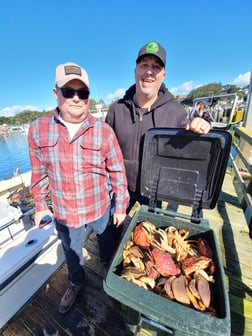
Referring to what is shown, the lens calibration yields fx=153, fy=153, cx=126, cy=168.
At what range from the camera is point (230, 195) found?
10.6ft

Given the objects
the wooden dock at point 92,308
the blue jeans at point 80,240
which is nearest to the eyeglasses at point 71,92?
the blue jeans at point 80,240

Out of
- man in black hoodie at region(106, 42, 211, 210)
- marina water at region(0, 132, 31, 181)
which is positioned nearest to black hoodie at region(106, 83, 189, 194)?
man in black hoodie at region(106, 42, 211, 210)

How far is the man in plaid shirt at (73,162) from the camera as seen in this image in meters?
1.03

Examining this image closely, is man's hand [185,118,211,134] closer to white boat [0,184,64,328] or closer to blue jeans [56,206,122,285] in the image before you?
blue jeans [56,206,122,285]

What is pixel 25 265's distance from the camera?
4.58 feet

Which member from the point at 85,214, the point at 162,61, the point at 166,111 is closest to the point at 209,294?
the point at 85,214

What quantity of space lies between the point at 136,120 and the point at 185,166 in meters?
0.60

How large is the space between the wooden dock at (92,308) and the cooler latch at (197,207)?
3.21 feet

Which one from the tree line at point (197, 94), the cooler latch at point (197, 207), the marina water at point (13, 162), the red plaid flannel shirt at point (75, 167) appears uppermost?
the tree line at point (197, 94)

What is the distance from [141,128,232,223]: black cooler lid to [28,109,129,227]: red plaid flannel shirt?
26cm

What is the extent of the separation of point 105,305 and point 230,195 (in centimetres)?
307

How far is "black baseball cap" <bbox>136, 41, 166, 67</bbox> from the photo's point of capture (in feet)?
3.90

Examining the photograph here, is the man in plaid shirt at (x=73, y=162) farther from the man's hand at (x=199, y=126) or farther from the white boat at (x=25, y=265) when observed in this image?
the man's hand at (x=199, y=126)

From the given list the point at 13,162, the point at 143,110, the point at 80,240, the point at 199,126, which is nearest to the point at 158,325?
the point at 80,240
